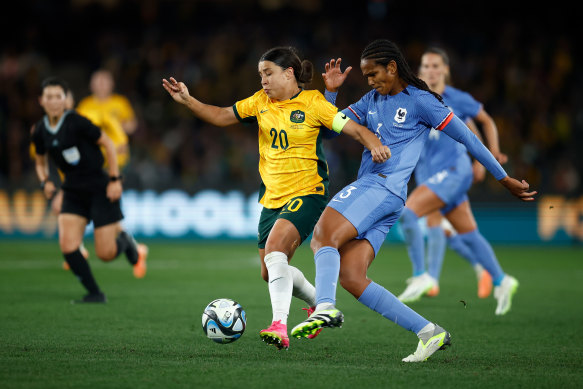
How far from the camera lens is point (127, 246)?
338 inches

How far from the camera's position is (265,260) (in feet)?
16.5

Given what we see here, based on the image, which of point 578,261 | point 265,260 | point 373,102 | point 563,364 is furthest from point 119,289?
point 578,261

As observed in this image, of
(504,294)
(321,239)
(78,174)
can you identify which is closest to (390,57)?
(321,239)

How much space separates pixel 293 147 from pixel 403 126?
745mm

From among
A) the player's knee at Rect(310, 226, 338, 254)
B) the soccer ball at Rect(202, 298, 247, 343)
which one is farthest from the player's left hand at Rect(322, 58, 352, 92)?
the soccer ball at Rect(202, 298, 247, 343)

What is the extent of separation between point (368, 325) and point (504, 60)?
46.4 ft

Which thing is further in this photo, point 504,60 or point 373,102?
point 504,60

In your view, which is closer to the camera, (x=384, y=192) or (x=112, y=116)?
(x=384, y=192)

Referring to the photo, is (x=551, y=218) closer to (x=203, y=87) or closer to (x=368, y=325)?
(x=203, y=87)

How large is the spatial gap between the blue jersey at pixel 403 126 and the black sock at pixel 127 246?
403 centimetres

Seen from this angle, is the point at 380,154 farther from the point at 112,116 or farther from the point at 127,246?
the point at 112,116

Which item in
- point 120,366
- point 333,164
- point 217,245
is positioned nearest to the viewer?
point 120,366

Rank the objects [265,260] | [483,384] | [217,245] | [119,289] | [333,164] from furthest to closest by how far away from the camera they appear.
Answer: [333,164] → [217,245] → [119,289] → [265,260] → [483,384]

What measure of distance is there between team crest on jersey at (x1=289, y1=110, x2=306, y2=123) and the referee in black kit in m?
2.82
